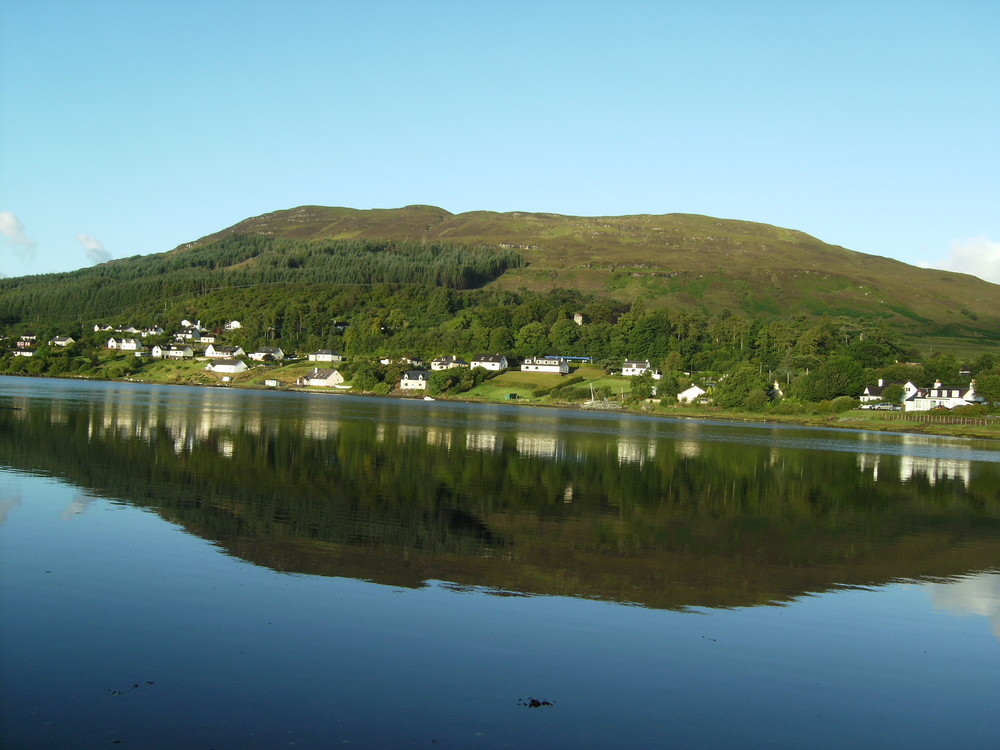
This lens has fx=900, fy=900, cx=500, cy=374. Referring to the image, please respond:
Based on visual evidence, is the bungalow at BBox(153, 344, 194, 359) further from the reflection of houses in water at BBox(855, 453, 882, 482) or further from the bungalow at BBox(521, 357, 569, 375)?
the reflection of houses in water at BBox(855, 453, 882, 482)

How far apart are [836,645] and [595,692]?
445 cm

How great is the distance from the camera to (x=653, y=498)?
88.1 ft

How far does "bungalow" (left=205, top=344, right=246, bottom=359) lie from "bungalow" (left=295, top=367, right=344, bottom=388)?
19.4 meters

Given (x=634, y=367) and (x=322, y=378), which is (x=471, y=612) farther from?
(x=322, y=378)

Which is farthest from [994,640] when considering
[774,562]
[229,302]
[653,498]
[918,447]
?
[229,302]

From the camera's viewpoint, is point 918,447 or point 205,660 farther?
point 918,447

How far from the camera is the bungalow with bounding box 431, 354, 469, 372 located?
138 m

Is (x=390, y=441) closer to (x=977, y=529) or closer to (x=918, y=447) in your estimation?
(x=977, y=529)

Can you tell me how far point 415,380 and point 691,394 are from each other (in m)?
38.4

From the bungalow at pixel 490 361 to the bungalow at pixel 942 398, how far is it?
58694mm

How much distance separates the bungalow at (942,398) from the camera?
10062 cm

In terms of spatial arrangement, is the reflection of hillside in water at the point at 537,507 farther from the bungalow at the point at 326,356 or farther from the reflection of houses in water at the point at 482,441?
the bungalow at the point at 326,356

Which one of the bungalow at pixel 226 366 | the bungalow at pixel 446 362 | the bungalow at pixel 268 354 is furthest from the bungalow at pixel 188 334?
the bungalow at pixel 446 362

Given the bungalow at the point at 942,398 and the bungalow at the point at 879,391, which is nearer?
the bungalow at the point at 942,398
